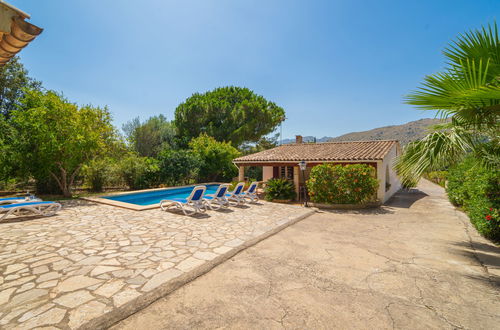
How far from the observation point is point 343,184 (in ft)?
34.1

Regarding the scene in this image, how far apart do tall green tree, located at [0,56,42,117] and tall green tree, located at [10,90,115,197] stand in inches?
483

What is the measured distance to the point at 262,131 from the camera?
100 feet

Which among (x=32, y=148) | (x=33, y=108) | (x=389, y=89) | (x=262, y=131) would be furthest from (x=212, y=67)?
(x=262, y=131)

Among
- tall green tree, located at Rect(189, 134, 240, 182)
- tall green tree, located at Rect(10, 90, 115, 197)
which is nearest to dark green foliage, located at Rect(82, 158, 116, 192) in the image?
tall green tree, located at Rect(10, 90, 115, 197)

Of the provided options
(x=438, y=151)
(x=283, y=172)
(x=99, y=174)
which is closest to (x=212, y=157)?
(x=283, y=172)

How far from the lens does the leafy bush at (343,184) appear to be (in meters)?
10.3

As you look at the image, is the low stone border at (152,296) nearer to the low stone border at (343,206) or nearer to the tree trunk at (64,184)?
the low stone border at (343,206)

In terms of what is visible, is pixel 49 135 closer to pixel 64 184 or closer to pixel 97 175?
pixel 64 184

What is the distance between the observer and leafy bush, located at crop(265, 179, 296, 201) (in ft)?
Result: 41.6

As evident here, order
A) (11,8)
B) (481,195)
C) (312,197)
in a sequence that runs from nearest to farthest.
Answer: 1. (11,8)
2. (481,195)
3. (312,197)

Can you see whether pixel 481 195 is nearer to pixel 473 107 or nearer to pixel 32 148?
pixel 473 107

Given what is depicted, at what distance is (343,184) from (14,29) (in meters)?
11.0

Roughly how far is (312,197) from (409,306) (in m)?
8.12

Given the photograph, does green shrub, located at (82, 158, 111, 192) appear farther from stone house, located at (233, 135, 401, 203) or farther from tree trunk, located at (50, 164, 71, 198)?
stone house, located at (233, 135, 401, 203)
